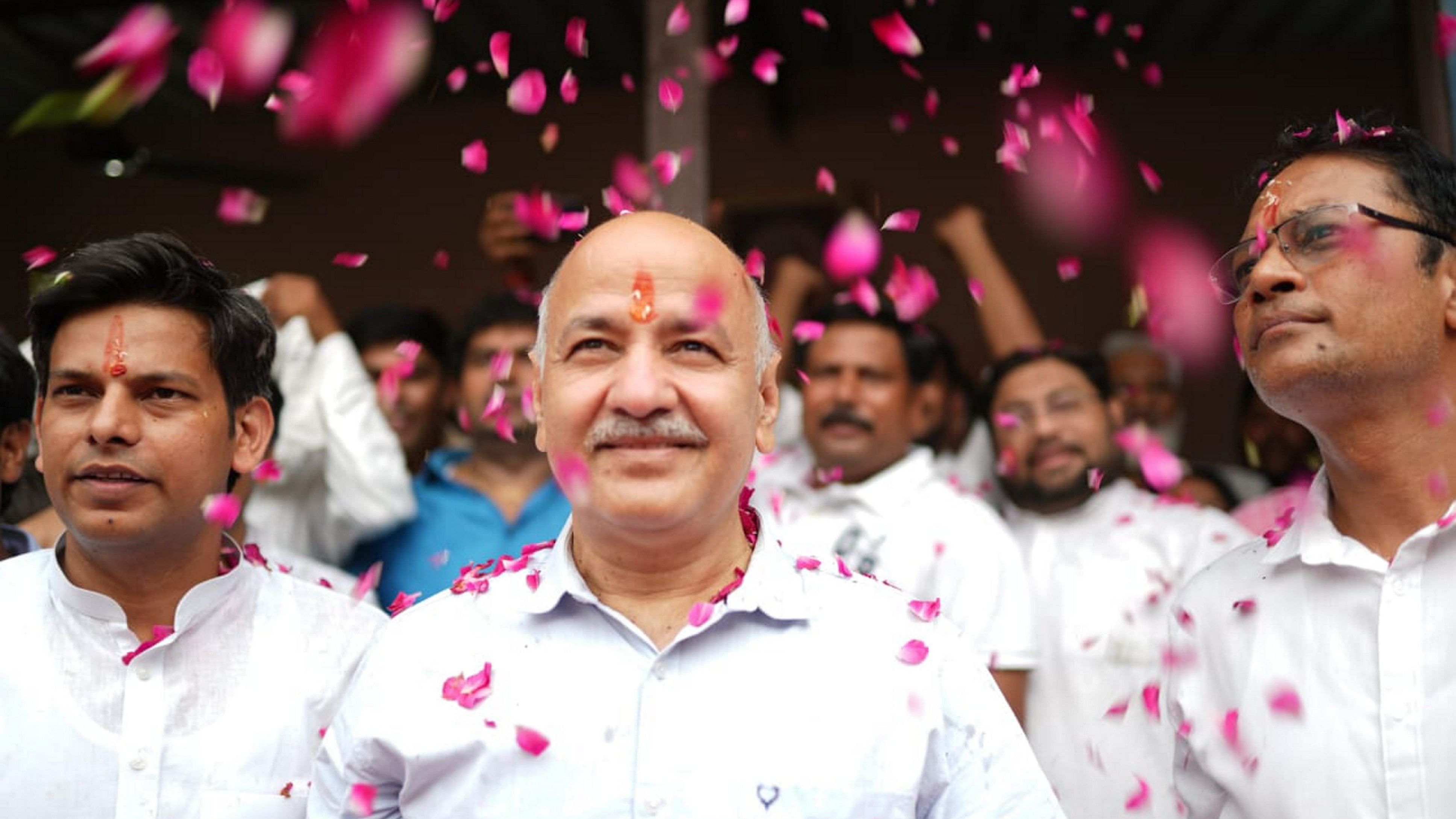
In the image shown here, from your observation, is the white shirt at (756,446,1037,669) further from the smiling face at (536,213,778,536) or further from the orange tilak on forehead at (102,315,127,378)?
the orange tilak on forehead at (102,315,127,378)

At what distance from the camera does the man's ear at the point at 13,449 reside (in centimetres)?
270

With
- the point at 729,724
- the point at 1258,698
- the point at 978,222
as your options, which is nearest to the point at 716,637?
the point at 729,724

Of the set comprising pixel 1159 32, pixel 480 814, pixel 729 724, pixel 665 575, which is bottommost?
pixel 480 814

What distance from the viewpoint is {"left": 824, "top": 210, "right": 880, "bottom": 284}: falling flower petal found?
6160mm

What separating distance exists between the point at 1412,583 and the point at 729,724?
110cm

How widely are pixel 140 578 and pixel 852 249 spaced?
14.5 ft

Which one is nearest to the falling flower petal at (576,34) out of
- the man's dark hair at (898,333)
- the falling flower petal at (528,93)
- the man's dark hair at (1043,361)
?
the falling flower petal at (528,93)

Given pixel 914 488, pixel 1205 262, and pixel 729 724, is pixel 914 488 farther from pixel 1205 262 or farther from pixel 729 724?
pixel 1205 262

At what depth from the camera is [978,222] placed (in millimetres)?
4926

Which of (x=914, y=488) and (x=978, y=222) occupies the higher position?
(x=978, y=222)

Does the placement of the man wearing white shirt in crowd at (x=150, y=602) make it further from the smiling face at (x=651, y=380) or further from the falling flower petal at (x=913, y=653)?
the falling flower petal at (x=913, y=653)

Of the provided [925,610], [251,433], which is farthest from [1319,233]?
[251,433]

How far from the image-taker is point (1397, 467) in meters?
2.15

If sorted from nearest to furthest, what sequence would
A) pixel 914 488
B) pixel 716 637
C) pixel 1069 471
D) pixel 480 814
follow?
pixel 480 814 → pixel 716 637 → pixel 914 488 → pixel 1069 471
